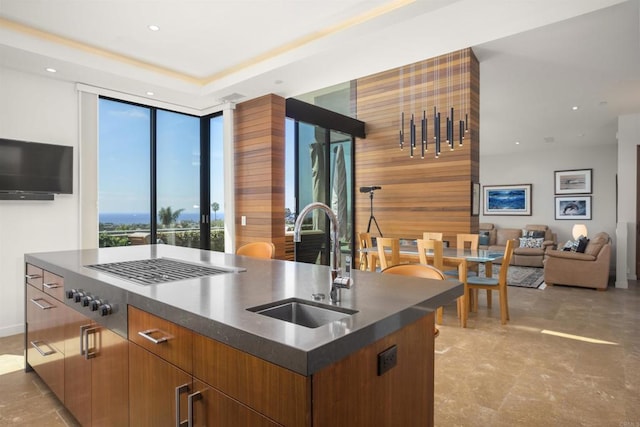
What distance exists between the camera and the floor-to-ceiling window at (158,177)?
4.38m

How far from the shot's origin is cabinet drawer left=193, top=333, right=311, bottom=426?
87cm

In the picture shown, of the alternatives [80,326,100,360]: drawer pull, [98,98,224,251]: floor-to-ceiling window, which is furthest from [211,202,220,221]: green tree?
[80,326,100,360]: drawer pull

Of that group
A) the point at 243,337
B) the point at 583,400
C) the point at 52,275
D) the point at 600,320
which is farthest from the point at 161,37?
the point at 600,320

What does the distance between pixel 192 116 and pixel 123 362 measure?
4317 millimetres

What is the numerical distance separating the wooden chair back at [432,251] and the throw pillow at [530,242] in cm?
556

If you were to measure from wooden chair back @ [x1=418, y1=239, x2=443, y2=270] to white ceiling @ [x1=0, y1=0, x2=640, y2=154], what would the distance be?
1.89 metres

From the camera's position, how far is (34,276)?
2.49 m

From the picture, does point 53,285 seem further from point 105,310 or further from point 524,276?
point 524,276

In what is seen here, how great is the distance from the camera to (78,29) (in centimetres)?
319

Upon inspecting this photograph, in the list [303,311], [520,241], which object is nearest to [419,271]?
[303,311]

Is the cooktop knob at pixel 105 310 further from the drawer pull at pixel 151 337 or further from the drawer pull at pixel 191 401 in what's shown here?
the drawer pull at pixel 191 401

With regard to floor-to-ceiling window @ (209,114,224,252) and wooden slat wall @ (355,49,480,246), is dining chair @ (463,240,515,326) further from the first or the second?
floor-to-ceiling window @ (209,114,224,252)

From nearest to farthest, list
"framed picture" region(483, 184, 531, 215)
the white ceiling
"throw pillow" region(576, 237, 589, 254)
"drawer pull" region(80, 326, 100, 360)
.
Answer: "drawer pull" region(80, 326, 100, 360)
the white ceiling
"throw pillow" region(576, 237, 589, 254)
"framed picture" region(483, 184, 531, 215)

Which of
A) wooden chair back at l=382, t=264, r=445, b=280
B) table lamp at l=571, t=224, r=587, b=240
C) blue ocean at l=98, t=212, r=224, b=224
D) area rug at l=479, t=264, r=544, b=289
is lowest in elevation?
area rug at l=479, t=264, r=544, b=289
